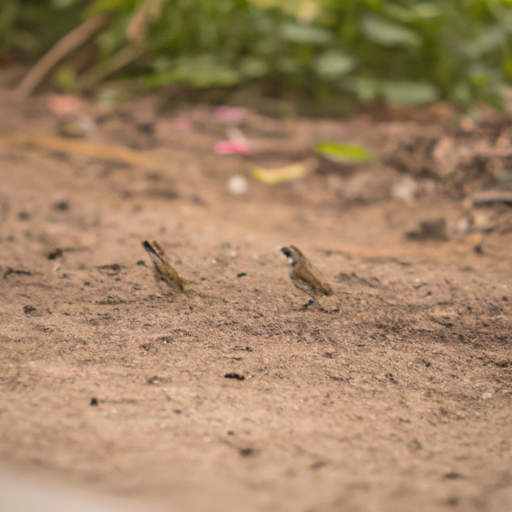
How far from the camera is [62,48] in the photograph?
3.08m

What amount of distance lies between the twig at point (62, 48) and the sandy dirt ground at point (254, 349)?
1.40 m

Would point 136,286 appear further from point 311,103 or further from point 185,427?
point 311,103

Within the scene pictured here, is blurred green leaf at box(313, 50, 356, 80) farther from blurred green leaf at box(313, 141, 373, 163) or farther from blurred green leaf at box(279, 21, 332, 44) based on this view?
blurred green leaf at box(313, 141, 373, 163)

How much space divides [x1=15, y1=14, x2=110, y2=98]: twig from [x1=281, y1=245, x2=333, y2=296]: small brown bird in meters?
2.54

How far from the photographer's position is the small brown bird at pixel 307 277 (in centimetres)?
117

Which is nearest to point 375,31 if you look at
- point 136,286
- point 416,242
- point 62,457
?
point 416,242

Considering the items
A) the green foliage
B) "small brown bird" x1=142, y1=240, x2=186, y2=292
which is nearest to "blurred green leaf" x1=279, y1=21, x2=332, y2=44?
the green foliage

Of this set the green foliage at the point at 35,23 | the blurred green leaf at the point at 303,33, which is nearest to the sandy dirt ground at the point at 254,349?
the blurred green leaf at the point at 303,33

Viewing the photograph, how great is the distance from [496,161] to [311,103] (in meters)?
1.28

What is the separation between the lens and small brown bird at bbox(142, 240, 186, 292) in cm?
115

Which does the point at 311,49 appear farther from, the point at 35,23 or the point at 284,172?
the point at 35,23

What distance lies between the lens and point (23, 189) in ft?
5.62

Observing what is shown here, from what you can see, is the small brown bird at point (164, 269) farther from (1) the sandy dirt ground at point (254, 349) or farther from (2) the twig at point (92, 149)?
(2) the twig at point (92, 149)

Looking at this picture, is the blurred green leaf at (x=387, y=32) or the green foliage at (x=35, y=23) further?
the green foliage at (x=35, y=23)
